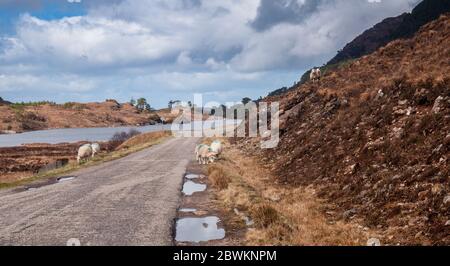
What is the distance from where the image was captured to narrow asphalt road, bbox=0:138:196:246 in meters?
13.8

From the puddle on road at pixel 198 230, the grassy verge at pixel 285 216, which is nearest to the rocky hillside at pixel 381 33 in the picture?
the grassy verge at pixel 285 216

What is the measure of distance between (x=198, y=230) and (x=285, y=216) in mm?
3446

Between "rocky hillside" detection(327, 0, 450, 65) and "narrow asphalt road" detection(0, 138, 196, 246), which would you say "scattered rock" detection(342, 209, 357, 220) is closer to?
"narrow asphalt road" detection(0, 138, 196, 246)

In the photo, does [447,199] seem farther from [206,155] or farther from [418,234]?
[206,155]

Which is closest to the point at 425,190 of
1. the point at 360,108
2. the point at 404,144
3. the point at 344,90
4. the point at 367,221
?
the point at 367,221

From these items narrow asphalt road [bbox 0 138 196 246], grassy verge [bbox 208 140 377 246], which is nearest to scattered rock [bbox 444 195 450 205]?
grassy verge [bbox 208 140 377 246]

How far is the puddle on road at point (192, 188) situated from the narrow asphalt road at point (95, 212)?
51cm

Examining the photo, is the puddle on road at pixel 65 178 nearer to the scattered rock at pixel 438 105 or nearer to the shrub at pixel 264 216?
the shrub at pixel 264 216

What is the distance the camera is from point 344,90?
117ft

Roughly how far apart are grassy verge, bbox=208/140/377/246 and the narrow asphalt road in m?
2.50

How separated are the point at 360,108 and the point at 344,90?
804 centimetres

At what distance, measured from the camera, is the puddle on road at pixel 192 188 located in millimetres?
23297
